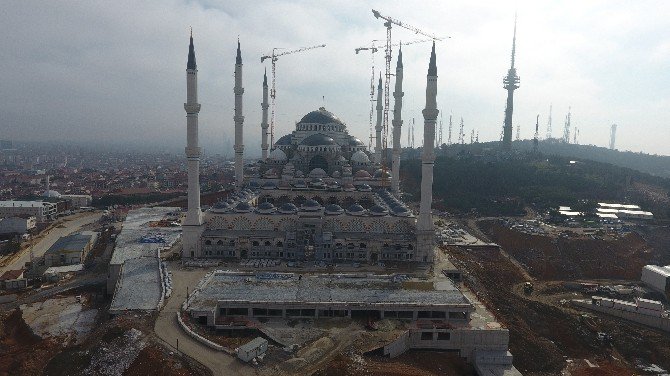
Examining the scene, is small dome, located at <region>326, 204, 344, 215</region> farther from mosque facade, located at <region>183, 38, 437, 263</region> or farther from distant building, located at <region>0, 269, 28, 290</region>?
distant building, located at <region>0, 269, 28, 290</region>

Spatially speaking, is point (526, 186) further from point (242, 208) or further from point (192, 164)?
point (192, 164)

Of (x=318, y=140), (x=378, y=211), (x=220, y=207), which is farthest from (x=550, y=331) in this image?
(x=318, y=140)

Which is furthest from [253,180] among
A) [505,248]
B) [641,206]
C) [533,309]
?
[641,206]

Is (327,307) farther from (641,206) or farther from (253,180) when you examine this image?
(641,206)

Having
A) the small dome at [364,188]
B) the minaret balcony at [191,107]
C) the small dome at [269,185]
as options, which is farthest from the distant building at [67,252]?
the small dome at [364,188]

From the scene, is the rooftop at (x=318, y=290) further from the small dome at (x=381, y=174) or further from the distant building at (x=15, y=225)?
the distant building at (x=15, y=225)
